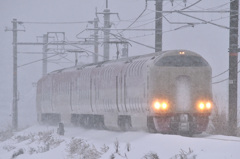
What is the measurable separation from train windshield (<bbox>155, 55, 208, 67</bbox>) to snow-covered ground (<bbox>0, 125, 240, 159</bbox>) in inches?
97.1

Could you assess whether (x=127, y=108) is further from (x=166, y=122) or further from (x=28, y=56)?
(x=28, y=56)

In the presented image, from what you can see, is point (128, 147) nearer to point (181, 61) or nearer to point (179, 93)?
point (179, 93)

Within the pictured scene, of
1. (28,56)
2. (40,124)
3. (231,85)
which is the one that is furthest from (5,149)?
(28,56)

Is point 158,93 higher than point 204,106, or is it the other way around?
point 158,93

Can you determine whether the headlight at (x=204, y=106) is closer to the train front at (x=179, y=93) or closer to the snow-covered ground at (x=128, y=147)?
the train front at (x=179, y=93)

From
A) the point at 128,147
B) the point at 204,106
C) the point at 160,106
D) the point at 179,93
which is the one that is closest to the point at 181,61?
the point at 179,93

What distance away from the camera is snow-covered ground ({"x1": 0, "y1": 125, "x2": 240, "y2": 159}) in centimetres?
1748

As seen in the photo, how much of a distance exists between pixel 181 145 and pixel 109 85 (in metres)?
10.7

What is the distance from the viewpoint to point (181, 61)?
24.9 metres

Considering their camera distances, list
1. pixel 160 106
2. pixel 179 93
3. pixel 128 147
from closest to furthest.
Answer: pixel 128 147, pixel 160 106, pixel 179 93

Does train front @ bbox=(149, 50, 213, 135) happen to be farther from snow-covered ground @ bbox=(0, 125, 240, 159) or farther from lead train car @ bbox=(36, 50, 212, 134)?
snow-covered ground @ bbox=(0, 125, 240, 159)

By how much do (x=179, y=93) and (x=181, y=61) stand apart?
1140mm

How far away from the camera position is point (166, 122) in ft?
79.0

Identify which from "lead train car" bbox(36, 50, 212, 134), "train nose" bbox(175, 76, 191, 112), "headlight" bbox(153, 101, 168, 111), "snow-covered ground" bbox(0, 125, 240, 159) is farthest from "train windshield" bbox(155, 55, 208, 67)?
"snow-covered ground" bbox(0, 125, 240, 159)
